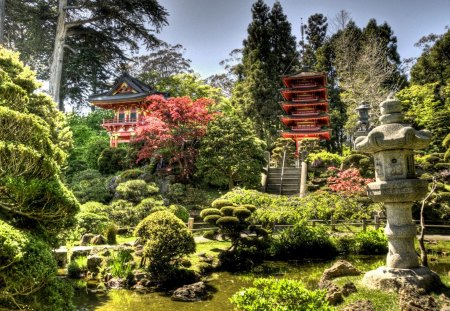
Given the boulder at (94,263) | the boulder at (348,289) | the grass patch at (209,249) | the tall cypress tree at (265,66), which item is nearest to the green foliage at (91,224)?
the boulder at (94,263)

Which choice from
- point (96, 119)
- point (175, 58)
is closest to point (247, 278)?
point (96, 119)

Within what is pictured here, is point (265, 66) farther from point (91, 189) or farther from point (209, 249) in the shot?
point (209, 249)

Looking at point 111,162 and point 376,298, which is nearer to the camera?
point 376,298

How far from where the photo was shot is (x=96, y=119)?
33250 mm

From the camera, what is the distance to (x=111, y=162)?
22.2 metres

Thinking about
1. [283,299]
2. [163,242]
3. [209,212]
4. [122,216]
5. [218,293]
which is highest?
[209,212]

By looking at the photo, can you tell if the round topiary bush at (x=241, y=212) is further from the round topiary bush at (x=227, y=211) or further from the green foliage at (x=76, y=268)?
the green foliage at (x=76, y=268)

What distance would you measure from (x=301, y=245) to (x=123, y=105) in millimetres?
19592

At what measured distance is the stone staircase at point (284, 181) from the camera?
18938mm

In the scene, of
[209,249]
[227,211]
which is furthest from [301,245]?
[209,249]

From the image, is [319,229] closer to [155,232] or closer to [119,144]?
[155,232]

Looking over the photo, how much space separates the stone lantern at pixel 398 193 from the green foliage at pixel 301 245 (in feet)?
17.0

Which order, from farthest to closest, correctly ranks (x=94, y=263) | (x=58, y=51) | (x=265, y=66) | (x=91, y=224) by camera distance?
1. (x=265, y=66)
2. (x=58, y=51)
3. (x=91, y=224)
4. (x=94, y=263)

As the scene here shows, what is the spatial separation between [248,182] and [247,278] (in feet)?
29.9
